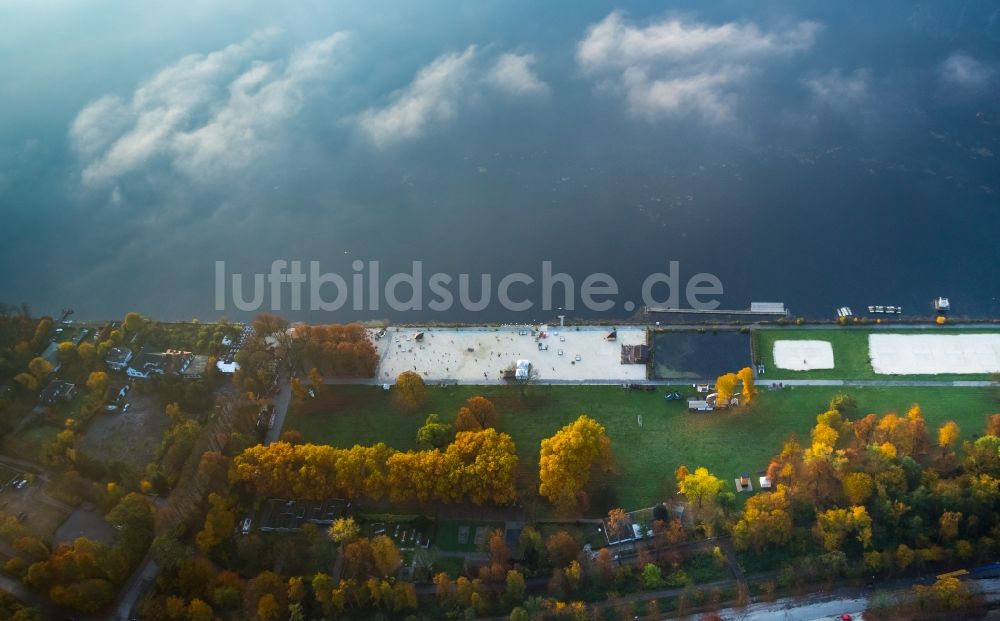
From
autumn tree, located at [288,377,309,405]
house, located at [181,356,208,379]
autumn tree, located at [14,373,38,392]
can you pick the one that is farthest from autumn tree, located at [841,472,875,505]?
autumn tree, located at [14,373,38,392]

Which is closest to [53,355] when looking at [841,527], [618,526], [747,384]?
[618,526]

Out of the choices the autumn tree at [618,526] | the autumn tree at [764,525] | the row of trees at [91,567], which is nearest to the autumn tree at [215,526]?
the row of trees at [91,567]

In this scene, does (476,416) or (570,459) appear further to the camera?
(476,416)

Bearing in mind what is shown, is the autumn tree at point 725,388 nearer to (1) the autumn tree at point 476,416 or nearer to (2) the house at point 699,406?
(2) the house at point 699,406

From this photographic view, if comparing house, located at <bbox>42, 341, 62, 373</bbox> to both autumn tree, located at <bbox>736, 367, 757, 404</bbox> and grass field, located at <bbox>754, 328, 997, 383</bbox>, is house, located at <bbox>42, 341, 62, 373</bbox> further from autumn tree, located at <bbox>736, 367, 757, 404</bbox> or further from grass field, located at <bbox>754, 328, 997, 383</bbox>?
grass field, located at <bbox>754, 328, 997, 383</bbox>

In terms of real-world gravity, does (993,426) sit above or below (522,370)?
below

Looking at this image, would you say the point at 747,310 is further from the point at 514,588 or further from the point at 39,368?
the point at 39,368
